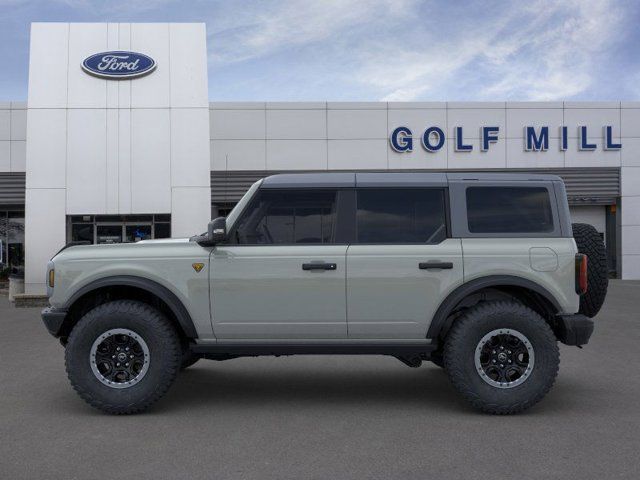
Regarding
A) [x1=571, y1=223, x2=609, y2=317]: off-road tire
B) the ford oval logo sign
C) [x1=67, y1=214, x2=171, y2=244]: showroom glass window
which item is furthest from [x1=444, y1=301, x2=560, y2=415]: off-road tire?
the ford oval logo sign

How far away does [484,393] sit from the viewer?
565 cm

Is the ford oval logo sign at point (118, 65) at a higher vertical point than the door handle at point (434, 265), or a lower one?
higher

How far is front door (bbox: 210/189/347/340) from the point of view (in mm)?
5777

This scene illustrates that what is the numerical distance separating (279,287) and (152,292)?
1.08 meters

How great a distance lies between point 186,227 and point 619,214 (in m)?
17.8

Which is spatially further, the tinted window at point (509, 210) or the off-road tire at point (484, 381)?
the tinted window at point (509, 210)

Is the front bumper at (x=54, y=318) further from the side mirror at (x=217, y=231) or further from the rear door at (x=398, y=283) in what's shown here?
the rear door at (x=398, y=283)

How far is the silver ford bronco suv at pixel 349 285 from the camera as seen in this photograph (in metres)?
5.73

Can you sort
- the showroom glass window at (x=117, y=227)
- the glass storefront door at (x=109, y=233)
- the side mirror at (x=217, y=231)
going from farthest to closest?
the glass storefront door at (x=109, y=233), the showroom glass window at (x=117, y=227), the side mirror at (x=217, y=231)

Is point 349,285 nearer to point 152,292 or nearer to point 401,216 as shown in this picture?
point 401,216

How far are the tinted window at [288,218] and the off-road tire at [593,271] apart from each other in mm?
2276

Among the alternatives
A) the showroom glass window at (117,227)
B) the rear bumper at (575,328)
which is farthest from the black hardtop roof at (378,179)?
the showroom glass window at (117,227)

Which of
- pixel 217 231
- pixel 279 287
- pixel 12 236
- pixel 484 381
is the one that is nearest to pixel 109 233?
pixel 12 236

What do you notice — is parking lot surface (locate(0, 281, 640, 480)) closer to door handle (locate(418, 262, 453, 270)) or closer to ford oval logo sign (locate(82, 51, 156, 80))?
door handle (locate(418, 262, 453, 270))
